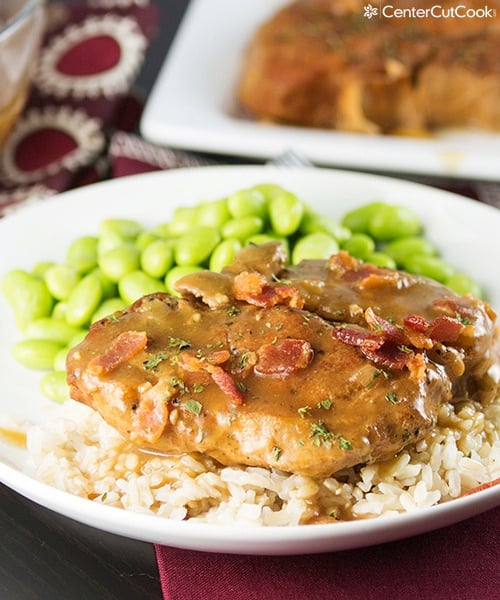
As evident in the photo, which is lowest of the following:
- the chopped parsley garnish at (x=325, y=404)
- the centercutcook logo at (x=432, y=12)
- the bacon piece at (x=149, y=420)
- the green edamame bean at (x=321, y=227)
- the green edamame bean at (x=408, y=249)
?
the centercutcook logo at (x=432, y=12)

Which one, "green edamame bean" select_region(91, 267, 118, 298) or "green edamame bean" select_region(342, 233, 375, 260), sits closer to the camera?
"green edamame bean" select_region(91, 267, 118, 298)

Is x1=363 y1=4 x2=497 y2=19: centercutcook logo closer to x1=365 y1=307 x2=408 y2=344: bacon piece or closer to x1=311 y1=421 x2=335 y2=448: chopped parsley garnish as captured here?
x1=365 y1=307 x2=408 y2=344: bacon piece

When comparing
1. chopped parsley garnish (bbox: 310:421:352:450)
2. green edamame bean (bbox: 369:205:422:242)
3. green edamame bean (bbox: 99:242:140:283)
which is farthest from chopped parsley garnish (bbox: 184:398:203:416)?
green edamame bean (bbox: 369:205:422:242)

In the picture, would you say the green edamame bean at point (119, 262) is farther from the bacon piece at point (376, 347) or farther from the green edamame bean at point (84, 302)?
the bacon piece at point (376, 347)

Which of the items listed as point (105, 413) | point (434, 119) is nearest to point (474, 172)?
point (434, 119)

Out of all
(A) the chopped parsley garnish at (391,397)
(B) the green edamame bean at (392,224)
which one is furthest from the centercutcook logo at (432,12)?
(A) the chopped parsley garnish at (391,397)

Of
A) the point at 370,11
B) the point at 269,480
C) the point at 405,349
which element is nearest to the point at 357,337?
the point at 405,349
